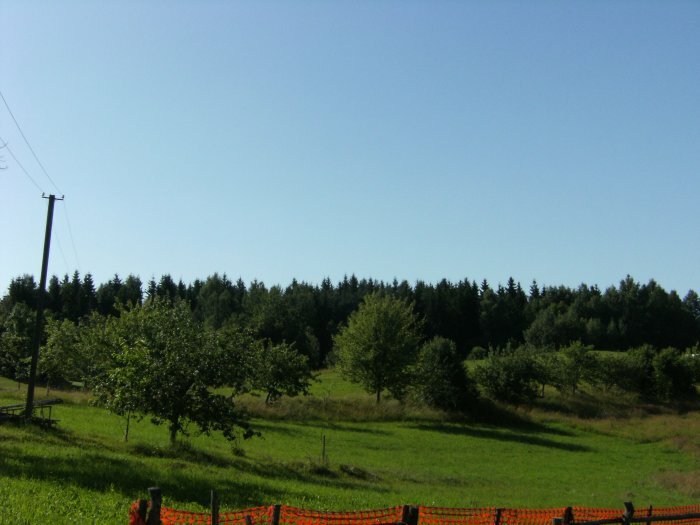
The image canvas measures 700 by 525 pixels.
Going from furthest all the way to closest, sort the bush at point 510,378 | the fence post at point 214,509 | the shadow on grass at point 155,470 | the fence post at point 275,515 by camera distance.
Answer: the bush at point 510,378
the shadow on grass at point 155,470
the fence post at point 275,515
the fence post at point 214,509

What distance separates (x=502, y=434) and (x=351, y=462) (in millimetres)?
23978

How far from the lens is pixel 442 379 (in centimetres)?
6262

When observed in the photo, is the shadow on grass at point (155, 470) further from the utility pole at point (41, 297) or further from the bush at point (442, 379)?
the bush at point (442, 379)

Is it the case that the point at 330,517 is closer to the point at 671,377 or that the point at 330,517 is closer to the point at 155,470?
the point at 155,470

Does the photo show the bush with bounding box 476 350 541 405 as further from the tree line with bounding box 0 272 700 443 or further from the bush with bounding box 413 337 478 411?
the bush with bounding box 413 337 478 411

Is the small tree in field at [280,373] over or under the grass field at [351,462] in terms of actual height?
over

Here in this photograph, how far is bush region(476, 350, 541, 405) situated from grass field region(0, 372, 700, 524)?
2.58 meters

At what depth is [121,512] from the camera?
1479 centimetres

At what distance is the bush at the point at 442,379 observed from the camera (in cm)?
6241

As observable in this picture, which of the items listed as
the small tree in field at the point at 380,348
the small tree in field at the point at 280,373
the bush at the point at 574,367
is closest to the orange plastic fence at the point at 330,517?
the small tree in field at the point at 280,373

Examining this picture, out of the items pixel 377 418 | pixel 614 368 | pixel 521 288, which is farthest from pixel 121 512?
pixel 521 288

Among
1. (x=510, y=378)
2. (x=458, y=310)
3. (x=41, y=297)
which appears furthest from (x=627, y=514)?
(x=458, y=310)

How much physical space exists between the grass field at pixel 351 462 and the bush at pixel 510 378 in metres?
2.58

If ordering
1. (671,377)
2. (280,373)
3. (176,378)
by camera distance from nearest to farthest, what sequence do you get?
(176,378)
(280,373)
(671,377)
